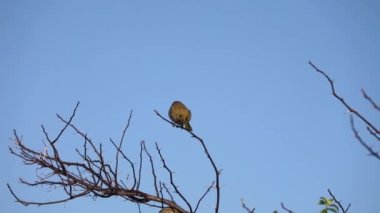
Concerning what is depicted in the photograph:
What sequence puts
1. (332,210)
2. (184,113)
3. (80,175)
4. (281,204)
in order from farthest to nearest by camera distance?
(184,113), (332,210), (80,175), (281,204)

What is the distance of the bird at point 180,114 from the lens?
7152mm

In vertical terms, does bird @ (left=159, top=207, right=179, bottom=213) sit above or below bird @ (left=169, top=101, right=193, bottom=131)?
below

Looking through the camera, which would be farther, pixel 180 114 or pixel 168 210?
pixel 180 114

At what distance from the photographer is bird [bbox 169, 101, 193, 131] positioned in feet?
23.5

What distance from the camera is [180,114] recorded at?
7.32 meters

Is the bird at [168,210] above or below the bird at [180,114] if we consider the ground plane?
below

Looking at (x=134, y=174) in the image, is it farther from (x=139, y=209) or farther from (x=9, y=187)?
(x=9, y=187)

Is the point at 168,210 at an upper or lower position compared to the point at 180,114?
lower

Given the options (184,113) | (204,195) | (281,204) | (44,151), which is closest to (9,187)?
(44,151)

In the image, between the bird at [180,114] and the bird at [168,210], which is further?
the bird at [180,114]

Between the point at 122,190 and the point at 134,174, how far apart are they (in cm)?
15

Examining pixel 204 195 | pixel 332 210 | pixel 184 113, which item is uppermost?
pixel 184 113

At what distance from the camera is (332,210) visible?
2945 millimetres

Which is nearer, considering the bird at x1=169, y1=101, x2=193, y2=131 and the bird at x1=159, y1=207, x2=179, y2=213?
the bird at x1=159, y1=207, x2=179, y2=213
